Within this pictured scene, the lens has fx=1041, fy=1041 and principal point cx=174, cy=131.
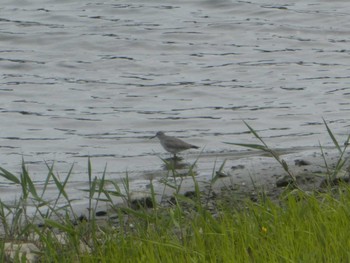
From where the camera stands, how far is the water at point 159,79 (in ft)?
31.0

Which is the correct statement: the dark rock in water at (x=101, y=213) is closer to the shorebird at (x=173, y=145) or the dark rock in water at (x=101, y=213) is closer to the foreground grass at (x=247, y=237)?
the foreground grass at (x=247, y=237)

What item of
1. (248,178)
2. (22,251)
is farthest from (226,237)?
(248,178)

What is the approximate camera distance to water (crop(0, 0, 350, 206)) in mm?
9461

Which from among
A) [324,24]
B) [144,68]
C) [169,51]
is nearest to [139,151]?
[144,68]

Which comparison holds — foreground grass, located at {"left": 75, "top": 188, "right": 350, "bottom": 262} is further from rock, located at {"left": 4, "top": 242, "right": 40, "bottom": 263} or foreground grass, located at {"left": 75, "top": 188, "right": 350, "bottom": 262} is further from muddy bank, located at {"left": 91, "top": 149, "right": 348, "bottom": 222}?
muddy bank, located at {"left": 91, "top": 149, "right": 348, "bottom": 222}

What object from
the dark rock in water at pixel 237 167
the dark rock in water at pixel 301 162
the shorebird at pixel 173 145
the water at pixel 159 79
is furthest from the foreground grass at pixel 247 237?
the shorebird at pixel 173 145

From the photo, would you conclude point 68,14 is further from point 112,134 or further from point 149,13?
point 112,134

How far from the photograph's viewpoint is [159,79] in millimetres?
11820

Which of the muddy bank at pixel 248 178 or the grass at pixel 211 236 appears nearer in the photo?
the grass at pixel 211 236

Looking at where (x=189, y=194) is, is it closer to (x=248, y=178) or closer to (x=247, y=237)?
(x=248, y=178)

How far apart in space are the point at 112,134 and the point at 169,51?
3599mm

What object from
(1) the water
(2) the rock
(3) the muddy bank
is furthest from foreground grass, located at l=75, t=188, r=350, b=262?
(1) the water

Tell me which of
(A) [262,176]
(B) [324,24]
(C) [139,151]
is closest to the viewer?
(A) [262,176]

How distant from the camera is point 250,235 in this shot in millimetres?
4422
